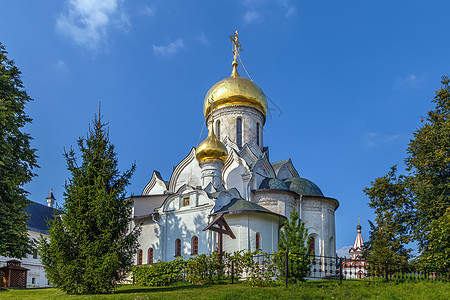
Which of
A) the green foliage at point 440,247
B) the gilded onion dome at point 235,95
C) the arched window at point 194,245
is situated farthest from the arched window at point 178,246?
the green foliage at point 440,247

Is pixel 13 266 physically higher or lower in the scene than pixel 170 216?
lower

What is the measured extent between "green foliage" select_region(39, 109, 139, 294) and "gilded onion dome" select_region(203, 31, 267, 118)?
584 inches

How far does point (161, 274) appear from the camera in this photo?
45.6ft

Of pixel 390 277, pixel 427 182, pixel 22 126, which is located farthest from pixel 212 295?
pixel 427 182

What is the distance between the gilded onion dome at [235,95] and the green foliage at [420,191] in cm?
957

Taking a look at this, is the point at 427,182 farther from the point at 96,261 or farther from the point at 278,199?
the point at 96,261

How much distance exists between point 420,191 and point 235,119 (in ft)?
41.3

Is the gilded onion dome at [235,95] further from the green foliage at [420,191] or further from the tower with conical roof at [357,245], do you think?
the tower with conical roof at [357,245]

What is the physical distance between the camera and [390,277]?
1357 cm

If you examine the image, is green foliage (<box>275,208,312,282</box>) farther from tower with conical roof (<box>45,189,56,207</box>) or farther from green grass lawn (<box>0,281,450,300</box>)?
tower with conical roof (<box>45,189,56,207</box>)

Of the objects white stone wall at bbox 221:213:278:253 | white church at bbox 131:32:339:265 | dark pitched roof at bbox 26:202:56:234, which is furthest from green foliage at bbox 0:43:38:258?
dark pitched roof at bbox 26:202:56:234

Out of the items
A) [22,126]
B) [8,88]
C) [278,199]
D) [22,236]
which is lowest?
[22,236]

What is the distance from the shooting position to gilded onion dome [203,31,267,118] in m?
26.5

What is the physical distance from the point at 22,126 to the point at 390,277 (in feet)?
42.9
